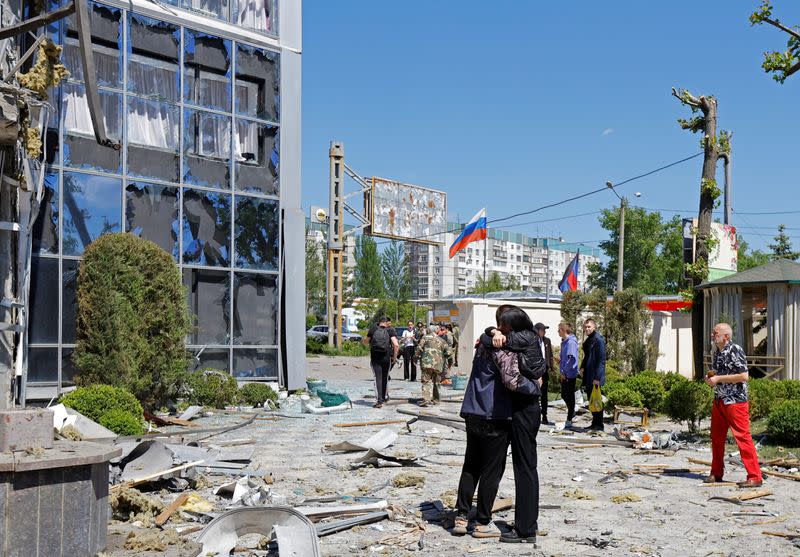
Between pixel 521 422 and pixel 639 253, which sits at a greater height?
pixel 639 253

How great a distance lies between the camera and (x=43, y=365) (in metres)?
15.9

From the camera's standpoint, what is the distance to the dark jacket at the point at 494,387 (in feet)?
23.6

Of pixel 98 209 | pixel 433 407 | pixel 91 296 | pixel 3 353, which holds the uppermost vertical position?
pixel 98 209

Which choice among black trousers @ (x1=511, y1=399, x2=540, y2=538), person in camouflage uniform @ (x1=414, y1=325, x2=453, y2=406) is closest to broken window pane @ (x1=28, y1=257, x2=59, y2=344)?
person in camouflage uniform @ (x1=414, y1=325, x2=453, y2=406)

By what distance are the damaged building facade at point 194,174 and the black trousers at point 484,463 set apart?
10922 millimetres

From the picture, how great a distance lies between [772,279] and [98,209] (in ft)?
49.8

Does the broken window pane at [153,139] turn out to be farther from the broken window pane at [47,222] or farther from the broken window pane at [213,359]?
the broken window pane at [213,359]

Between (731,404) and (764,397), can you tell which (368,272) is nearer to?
(764,397)

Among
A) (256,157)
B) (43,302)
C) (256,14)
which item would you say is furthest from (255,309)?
(256,14)

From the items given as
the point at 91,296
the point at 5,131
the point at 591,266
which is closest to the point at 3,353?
the point at 91,296

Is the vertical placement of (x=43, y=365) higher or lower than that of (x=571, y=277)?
lower

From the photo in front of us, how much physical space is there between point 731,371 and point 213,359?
12.4 meters

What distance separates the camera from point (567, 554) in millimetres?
6742

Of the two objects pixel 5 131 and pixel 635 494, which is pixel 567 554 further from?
pixel 5 131
